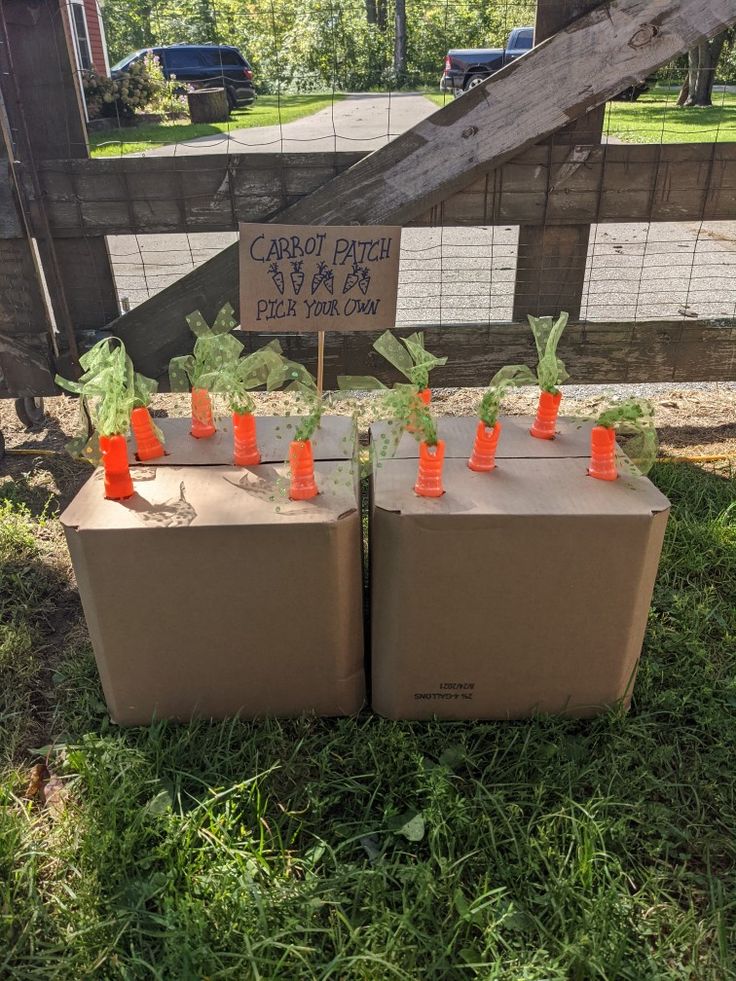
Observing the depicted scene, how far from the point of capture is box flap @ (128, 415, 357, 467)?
192 cm

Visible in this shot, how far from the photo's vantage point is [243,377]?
1.85 m

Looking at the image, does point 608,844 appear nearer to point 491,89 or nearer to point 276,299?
point 276,299


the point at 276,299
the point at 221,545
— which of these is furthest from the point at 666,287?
the point at 221,545

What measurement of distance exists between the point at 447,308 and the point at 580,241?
2108mm

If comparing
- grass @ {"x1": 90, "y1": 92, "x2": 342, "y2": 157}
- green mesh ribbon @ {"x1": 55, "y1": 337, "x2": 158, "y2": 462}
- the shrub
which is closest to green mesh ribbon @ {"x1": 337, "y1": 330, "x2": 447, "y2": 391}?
green mesh ribbon @ {"x1": 55, "y1": 337, "x2": 158, "y2": 462}

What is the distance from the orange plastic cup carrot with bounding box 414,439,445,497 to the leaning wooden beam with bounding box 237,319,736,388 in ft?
4.62

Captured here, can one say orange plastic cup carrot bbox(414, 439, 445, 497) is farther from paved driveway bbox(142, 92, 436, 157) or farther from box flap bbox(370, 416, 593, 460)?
paved driveway bbox(142, 92, 436, 157)

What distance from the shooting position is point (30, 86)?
2699 millimetres

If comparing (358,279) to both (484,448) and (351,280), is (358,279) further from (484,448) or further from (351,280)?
(484,448)

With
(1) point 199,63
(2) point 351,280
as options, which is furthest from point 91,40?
(2) point 351,280

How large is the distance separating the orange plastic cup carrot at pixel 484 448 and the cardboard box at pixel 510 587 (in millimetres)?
28

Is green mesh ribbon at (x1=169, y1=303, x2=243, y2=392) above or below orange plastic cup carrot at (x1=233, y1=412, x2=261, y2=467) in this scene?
above

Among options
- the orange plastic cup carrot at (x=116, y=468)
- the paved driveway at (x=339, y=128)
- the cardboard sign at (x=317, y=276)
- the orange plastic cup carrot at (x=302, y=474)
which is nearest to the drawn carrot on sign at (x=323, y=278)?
the cardboard sign at (x=317, y=276)

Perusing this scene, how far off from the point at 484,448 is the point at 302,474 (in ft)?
1.54
